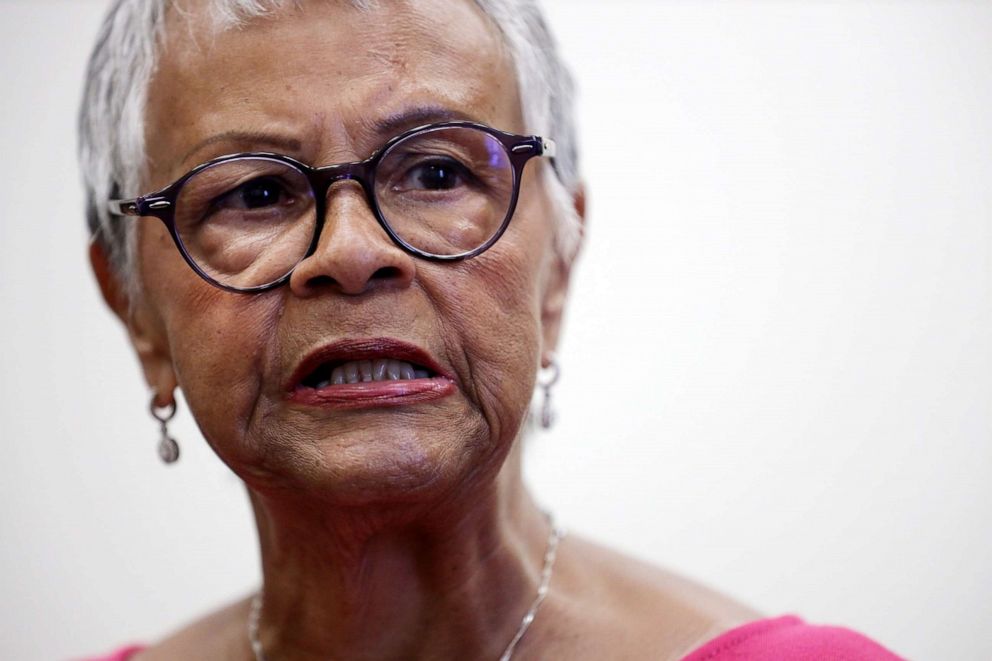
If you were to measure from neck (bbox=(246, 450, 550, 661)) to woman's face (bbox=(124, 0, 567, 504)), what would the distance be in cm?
12

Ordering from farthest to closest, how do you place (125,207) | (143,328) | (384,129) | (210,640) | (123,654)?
(123,654), (210,640), (143,328), (125,207), (384,129)

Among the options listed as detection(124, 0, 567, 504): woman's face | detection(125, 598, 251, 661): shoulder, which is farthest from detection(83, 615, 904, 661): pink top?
detection(125, 598, 251, 661): shoulder

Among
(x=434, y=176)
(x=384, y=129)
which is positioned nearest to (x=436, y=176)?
(x=434, y=176)

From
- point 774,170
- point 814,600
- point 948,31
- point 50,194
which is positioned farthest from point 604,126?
point 50,194

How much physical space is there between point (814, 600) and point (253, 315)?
1887 mm

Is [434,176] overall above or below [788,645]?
above

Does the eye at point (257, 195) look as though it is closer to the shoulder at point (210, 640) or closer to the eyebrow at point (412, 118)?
the eyebrow at point (412, 118)

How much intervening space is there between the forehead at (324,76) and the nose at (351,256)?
8 cm

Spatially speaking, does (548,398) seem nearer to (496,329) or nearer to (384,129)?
(496,329)

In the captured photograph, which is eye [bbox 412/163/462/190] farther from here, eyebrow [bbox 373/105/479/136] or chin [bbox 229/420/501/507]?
chin [bbox 229/420/501/507]

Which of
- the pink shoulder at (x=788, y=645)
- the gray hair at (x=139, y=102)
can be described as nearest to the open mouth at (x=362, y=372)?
the gray hair at (x=139, y=102)

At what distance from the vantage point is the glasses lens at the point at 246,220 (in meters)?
1.58

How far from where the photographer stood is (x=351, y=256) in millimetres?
1481

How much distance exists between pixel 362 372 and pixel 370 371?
0.04 feet
